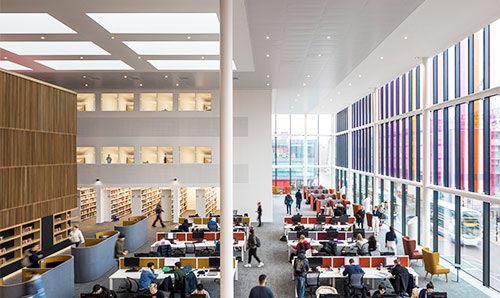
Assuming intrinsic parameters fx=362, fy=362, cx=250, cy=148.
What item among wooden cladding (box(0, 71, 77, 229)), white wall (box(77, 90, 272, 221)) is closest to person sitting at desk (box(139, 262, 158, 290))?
wooden cladding (box(0, 71, 77, 229))

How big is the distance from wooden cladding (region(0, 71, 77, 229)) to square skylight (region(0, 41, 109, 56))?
91 cm

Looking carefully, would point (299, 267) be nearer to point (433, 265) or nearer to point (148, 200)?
point (433, 265)

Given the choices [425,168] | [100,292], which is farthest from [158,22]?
[425,168]

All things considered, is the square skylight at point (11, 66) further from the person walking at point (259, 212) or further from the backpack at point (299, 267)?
the backpack at point (299, 267)

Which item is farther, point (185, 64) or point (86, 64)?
point (185, 64)

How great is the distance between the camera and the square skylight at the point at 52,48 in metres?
10.5

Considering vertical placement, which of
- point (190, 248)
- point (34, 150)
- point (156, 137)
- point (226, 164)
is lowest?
point (190, 248)

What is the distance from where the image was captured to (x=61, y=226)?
13.4 metres

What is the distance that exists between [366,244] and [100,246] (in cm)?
788

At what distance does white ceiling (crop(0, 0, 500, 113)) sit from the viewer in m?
7.76

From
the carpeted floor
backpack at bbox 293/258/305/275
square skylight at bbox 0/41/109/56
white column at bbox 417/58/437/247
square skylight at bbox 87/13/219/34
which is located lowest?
the carpeted floor

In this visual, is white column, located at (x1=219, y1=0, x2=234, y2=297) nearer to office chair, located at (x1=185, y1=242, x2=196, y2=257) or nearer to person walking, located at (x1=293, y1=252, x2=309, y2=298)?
person walking, located at (x1=293, y1=252, x2=309, y2=298)

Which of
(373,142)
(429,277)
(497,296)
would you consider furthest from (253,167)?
(497,296)

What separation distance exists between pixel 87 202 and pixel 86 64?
342 inches
